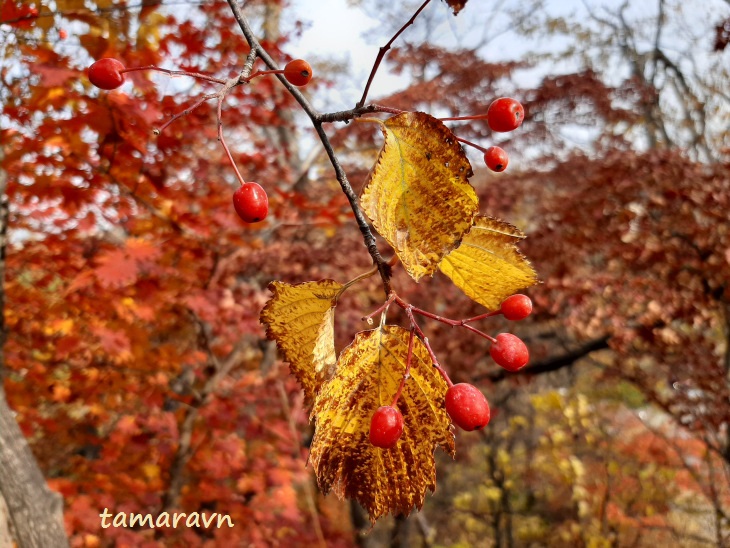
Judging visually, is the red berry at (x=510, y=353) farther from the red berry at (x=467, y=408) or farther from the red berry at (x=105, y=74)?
the red berry at (x=105, y=74)

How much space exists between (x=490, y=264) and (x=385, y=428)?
8.9 inches

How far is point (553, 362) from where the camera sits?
4.79 m

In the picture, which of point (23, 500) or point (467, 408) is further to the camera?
point (23, 500)

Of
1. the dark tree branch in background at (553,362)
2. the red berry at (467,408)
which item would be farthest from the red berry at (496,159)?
the dark tree branch in background at (553,362)

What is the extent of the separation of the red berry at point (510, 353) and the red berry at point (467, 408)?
65 millimetres

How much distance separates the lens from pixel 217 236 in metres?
3.37

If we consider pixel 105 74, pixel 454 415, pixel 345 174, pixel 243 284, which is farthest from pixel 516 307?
pixel 243 284

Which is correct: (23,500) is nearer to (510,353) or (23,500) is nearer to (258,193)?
(258,193)

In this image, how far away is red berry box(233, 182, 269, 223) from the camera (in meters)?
0.59

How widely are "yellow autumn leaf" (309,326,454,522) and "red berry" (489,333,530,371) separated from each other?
0.08 m

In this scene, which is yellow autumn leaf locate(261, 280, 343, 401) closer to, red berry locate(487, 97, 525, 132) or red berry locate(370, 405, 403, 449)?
red berry locate(370, 405, 403, 449)

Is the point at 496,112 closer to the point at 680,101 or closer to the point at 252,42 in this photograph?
the point at 252,42

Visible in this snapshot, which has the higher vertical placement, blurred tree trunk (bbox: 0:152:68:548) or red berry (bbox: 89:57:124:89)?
red berry (bbox: 89:57:124:89)

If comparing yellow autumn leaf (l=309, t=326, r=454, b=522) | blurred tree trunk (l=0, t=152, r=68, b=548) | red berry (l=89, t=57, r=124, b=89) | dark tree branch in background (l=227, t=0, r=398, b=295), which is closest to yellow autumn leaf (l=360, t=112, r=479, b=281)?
dark tree branch in background (l=227, t=0, r=398, b=295)
